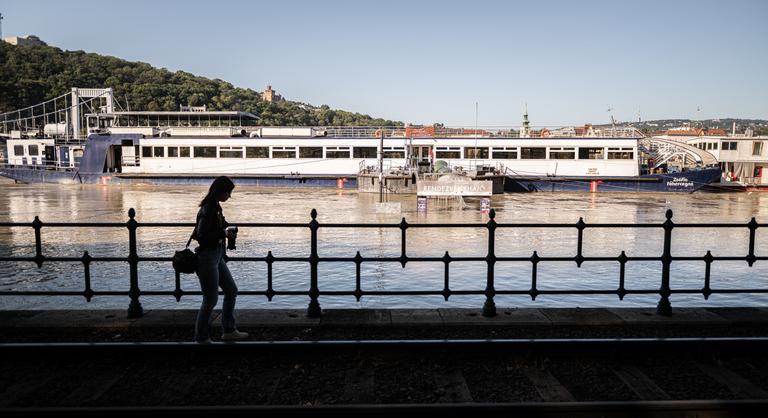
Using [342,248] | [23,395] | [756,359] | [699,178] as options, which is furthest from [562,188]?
[23,395]

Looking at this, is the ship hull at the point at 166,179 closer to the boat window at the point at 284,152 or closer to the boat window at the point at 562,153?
the boat window at the point at 284,152

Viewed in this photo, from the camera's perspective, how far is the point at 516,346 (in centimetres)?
514

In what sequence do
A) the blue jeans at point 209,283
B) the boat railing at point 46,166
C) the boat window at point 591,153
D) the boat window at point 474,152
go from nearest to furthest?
the blue jeans at point 209,283, the boat window at point 591,153, the boat window at point 474,152, the boat railing at point 46,166

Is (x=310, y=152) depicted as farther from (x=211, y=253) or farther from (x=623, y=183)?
(x=211, y=253)

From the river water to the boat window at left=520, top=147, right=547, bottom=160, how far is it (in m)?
14.3

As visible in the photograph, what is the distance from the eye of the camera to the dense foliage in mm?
119938

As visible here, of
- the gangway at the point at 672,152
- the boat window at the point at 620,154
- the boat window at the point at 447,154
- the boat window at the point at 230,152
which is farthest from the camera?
the gangway at the point at 672,152

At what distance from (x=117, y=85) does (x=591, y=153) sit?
417ft

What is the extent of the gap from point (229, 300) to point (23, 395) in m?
1.90

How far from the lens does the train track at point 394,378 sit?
3898mm

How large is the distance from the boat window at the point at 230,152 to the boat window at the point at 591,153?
87.0ft

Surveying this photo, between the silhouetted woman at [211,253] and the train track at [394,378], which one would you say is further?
the silhouetted woman at [211,253]

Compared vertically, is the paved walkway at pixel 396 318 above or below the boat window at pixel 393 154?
below

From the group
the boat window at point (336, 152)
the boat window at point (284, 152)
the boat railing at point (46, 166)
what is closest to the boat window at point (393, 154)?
the boat window at point (336, 152)
